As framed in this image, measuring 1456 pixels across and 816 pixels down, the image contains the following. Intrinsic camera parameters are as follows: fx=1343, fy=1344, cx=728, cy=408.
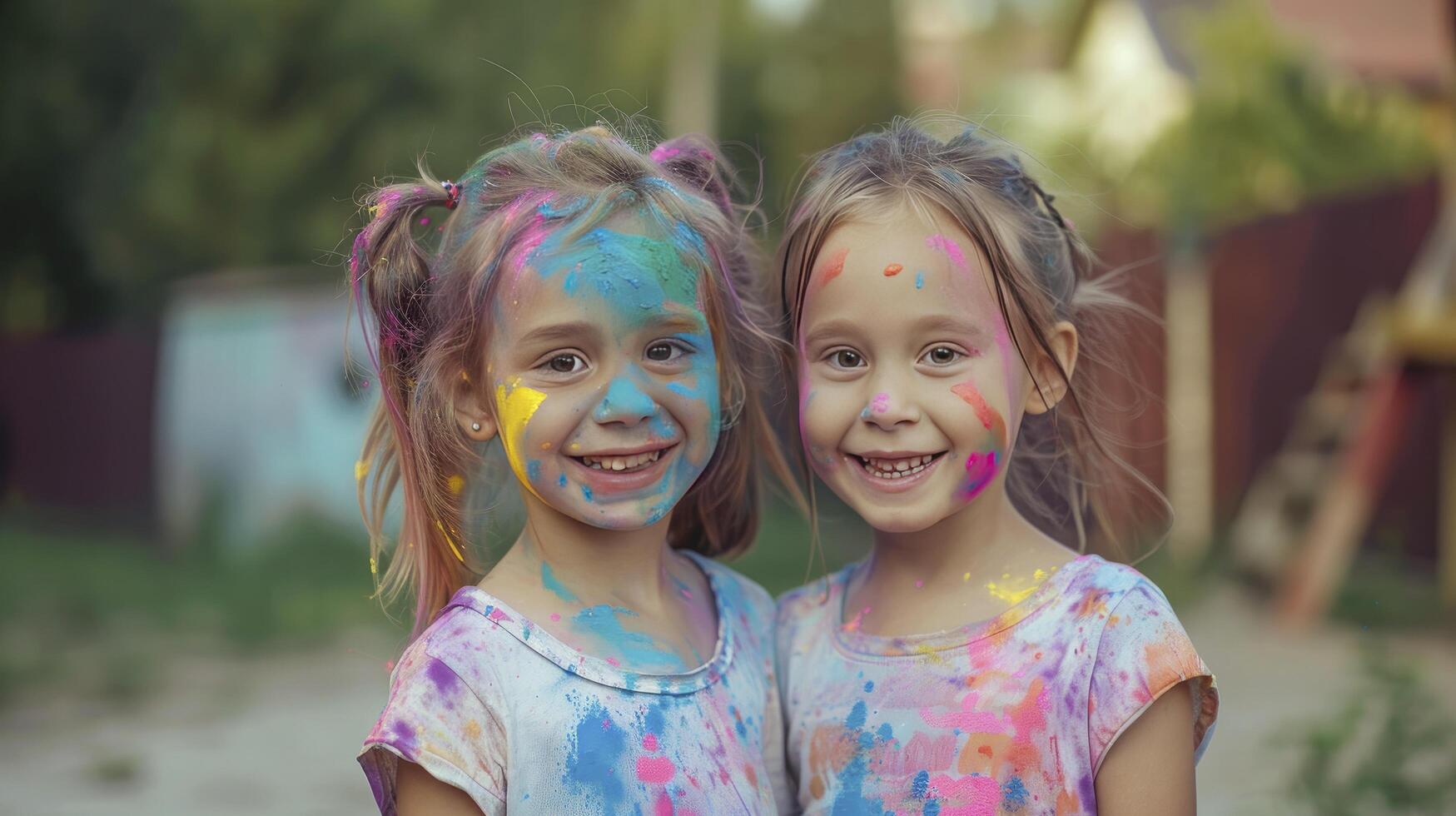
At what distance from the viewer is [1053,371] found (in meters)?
2.28

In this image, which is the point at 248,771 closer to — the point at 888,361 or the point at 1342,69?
the point at 888,361

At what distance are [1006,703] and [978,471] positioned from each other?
36cm

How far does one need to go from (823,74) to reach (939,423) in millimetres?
21439

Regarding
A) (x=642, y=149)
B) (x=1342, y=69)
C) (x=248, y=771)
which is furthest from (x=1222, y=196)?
(x=642, y=149)

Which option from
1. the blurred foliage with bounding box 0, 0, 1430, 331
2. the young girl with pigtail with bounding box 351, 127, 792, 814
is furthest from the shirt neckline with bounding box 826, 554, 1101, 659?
the blurred foliage with bounding box 0, 0, 1430, 331

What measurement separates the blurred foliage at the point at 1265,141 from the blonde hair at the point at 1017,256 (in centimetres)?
889

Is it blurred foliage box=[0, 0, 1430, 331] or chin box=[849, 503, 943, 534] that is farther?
blurred foliage box=[0, 0, 1430, 331]

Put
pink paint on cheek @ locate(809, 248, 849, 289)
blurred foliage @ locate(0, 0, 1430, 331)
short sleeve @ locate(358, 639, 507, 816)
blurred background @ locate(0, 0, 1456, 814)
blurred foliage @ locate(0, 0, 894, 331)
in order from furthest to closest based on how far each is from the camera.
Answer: blurred foliage @ locate(0, 0, 894, 331), blurred foliage @ locate(0, 0, 1430, 331), blurred background @ locate(0, 0, 1456, 814), pink paint on cheek @ locate(809, 248, 849, 289), short sleeve @ locate(358, 639, 507, 816)

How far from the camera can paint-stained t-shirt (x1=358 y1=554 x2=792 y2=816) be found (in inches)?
75.4

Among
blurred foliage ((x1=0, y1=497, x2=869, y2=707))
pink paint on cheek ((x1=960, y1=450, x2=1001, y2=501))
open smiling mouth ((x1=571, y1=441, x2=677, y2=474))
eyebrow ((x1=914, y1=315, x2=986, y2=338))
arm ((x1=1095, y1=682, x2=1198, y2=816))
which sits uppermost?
eyebrow ((x1=914, y1=315, x2=986, y2=338))

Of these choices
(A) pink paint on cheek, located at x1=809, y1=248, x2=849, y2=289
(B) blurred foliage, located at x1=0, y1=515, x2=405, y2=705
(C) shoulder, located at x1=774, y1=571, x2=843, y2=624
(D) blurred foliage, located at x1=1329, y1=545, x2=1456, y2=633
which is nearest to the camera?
(A) pink paint on cheek, located at x1=809, y1=248, x2=849, y2=289

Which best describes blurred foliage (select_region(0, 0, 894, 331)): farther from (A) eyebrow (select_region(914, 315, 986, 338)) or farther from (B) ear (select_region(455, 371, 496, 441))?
(A) eyebrow (select_region(914, 315, 986, 338))

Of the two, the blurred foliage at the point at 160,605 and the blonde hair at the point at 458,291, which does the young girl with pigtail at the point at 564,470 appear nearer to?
the blonde hair at the point at 458,291

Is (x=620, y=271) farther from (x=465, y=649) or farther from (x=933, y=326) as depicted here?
(x=465, y=649)
